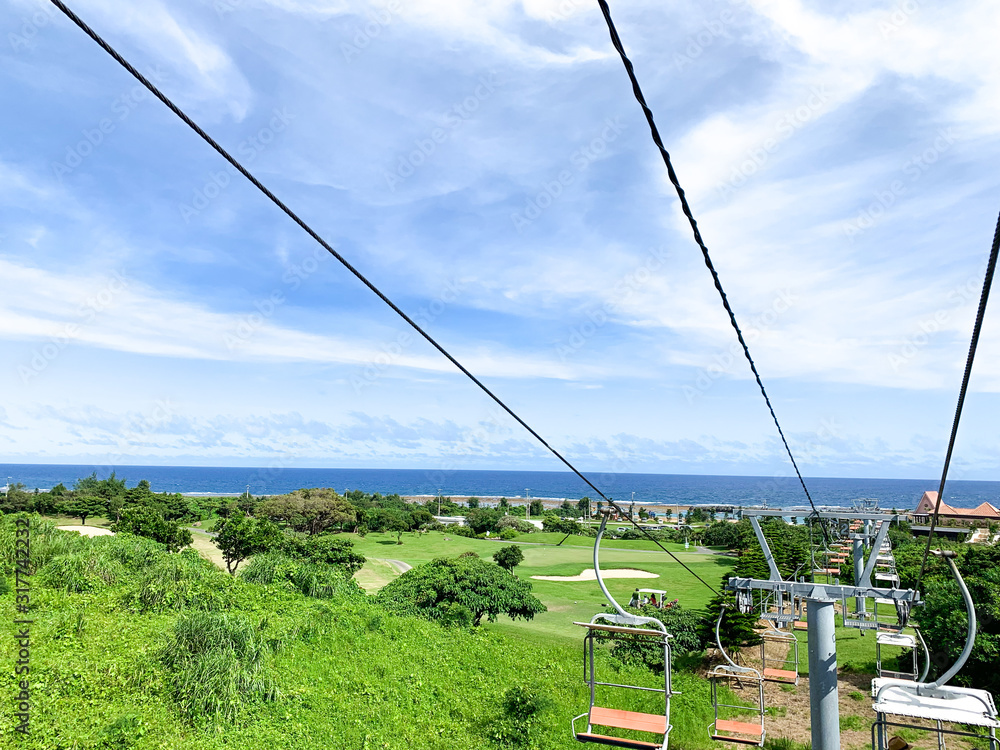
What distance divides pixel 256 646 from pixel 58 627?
5061 mm

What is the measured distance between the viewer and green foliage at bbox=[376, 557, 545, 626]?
83.3 feet

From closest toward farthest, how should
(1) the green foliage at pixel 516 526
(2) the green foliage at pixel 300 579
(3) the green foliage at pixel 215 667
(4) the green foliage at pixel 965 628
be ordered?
(3) the green foliage at pixel 215 667, (4) the green foliage at pixel 965 628, (2) the green foliage at pixel 300 579, (1) the green foliage at pixel 516 526

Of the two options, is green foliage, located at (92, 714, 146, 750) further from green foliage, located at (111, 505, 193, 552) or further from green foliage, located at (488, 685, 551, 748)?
green foliage, located at (111, 505, 193, 552)

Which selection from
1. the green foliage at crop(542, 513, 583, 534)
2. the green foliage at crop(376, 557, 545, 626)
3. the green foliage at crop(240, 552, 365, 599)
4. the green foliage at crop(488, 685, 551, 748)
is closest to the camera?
the green foliage at crop(488, 685, 551, 748)

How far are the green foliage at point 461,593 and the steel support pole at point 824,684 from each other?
19.1 m

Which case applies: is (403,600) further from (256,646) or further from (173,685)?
(173,685)

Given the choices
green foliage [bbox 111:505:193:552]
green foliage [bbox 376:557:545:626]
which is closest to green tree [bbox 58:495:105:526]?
green foliage [bbox 111:505:193:552]

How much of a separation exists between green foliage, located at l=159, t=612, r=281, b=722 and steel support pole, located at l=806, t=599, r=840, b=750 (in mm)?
12278

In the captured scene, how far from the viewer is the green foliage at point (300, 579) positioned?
81.1 ft

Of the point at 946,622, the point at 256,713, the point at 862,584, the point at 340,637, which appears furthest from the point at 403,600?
the point at 862,584

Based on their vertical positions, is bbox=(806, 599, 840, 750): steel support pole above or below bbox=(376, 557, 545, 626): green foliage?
above

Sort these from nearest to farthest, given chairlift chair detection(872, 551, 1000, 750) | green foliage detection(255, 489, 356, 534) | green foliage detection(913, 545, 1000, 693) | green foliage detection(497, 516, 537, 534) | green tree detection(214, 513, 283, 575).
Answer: chairlift chair detection(872, 551, 1000, 750)
green foliage detection(913, 545, 1000, 693)
green tree detection(214, 513, 283, 575)
green foliage detection(255, 489, 356, 534)
green foliage detection(497, 516, 537, 534)

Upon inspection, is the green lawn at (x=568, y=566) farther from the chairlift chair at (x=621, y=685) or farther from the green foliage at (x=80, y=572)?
the chairlift chair at (x=621, y=685)

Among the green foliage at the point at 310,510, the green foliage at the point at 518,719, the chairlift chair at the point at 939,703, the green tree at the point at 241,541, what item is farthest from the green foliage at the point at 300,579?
the green foliage at the point at 310,510
